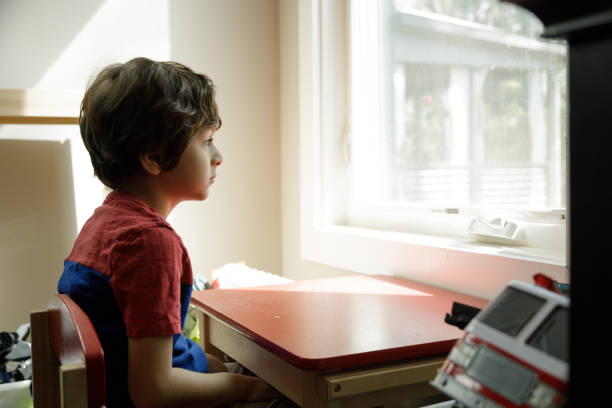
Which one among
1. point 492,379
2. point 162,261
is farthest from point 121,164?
point 492,379

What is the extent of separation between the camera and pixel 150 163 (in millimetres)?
1019

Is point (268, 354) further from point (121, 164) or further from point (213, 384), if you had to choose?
point (121, 164)

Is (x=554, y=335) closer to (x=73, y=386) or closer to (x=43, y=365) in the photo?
(x=73, y=386)

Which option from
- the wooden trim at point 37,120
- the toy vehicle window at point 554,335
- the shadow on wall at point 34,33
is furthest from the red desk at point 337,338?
the shadow on wall at point 34,33

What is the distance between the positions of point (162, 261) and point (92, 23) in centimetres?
124

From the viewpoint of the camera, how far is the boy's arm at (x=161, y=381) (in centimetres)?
84

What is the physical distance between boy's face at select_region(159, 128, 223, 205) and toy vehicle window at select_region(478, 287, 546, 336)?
0.71 metres

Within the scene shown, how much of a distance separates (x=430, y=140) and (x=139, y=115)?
0.91 m

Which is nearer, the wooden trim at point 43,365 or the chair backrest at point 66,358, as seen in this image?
the chair backrest at point 66,358

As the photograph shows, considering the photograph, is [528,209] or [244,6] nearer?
[528,209]

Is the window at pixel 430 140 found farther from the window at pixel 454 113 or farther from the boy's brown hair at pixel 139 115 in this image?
the boy's brown hair at pixel 139 115

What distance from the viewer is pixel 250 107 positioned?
2.08 m

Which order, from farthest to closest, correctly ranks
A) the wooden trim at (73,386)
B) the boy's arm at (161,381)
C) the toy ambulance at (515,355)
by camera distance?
the boy's arm at (161,381), the wooden trim at (73,386), the toy ambulance at (515,355)

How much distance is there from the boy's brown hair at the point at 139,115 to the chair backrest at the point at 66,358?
27cm
